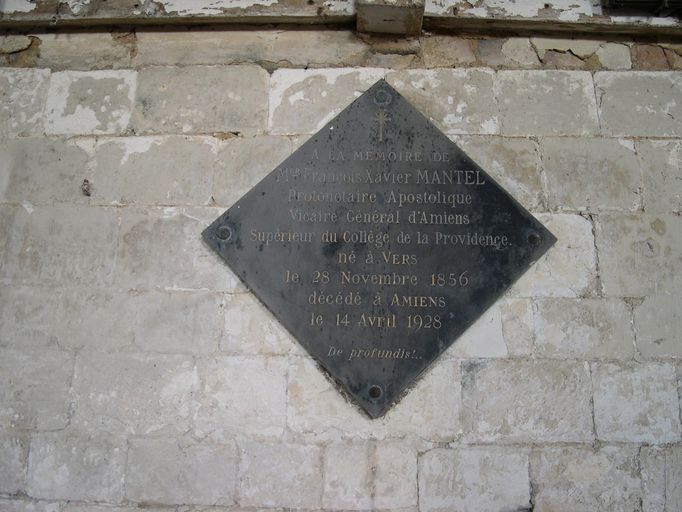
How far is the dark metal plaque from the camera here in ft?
7.79

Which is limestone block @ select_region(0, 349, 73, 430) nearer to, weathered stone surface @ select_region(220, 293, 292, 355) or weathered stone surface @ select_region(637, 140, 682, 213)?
weathered stone surface @ select_region(220, 293, 292, 355)

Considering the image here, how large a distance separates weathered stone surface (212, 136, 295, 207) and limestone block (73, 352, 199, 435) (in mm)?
718

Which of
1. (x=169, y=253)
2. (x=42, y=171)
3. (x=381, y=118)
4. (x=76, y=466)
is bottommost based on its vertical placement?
(x=76, y=466)

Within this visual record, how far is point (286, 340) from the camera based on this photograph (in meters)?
2.42

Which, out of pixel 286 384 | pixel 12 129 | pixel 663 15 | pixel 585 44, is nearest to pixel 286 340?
pixel 286 384

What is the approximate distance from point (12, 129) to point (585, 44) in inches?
104

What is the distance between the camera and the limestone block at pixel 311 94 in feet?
8.78

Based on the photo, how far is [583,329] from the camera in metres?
2.40

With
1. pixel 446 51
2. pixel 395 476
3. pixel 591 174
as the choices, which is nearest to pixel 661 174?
pixel 591 174

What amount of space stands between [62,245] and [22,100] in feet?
2.47

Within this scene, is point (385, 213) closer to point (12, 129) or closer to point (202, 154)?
point (202, 154)

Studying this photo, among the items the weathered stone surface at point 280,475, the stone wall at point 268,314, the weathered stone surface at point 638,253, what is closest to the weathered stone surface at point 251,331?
the stone wall at point 268,314

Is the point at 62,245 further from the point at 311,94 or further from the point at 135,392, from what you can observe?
the point at 311,94

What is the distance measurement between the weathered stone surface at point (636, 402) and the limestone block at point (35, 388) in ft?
6.81
